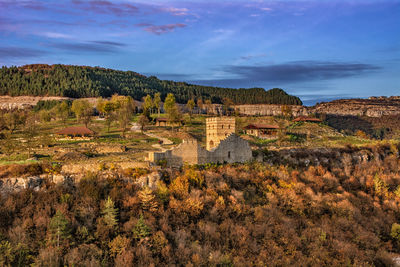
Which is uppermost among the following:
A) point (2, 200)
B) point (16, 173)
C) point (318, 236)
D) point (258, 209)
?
point (16, 173)

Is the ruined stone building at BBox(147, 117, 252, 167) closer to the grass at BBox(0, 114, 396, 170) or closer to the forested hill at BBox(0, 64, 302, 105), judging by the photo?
the grass at BBox(0, 114, 396, 170)

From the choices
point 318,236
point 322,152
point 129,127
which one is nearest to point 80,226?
point 318,236

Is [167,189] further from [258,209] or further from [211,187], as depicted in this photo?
[258,209]

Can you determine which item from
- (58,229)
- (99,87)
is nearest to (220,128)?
(58,229)

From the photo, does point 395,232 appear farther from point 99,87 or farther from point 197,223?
point 99,87

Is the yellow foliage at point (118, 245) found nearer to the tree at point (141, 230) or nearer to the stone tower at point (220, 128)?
the tree at point (141, 230)

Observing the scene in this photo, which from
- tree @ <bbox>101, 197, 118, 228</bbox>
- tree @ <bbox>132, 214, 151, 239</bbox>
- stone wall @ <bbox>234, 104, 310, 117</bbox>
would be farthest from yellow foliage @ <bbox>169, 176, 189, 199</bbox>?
stone wall @ <bbox>234, 104, 310, 117</bbox>

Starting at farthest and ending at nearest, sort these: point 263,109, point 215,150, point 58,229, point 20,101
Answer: point 263,109, point 20,101, point 215,150, point 58,229
